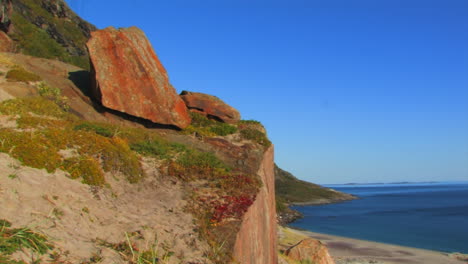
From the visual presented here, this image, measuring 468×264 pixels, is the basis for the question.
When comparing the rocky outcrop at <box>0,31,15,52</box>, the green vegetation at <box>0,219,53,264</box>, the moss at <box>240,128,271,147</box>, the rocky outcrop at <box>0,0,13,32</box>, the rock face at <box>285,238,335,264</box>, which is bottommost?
the rock face at <box>285,238,335,264</box>

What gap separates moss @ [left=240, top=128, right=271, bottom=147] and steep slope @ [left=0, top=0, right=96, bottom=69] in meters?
18.6

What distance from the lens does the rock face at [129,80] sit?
59.3 feet

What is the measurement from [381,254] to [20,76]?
42.3m

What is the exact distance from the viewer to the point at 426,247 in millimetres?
50625

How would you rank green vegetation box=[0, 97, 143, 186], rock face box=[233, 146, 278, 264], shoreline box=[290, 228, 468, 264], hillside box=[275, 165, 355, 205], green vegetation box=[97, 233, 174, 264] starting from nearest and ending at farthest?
1. green vegetation box=[97, 233, 174, 264]
2. rock face box=[233, 146, 278, 264]
3. green vegetation box=[0, 97, 143, 186]
4. shoreline box=[290, 228, 468, 264]
5. hillside box=[275, 165, 355, 205]

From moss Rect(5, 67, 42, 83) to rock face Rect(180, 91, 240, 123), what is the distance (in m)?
8.43

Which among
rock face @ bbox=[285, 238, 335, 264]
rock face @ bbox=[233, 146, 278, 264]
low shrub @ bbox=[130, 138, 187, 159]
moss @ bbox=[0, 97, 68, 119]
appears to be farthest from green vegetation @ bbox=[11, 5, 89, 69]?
rock face @ bbox=[285, 238, 335, 264]

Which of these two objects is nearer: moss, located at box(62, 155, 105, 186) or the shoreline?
→ moss, located at box(62, 155, 105, 186)

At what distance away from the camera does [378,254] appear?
44.1 metres

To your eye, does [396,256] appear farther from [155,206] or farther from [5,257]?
[5,257]

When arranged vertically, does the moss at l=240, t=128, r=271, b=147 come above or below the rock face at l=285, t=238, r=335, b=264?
above

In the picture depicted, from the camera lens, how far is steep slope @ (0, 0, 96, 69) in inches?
1298

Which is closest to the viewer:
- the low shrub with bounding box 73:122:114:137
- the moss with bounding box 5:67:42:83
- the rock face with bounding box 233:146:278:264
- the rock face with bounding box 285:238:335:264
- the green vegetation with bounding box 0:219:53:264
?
the green vegetation with bounding box 0:219:53:264

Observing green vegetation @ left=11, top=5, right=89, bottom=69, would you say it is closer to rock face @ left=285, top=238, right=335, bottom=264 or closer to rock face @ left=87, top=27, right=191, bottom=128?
rock face @ left=87, top=27, right=191, bottom=128
